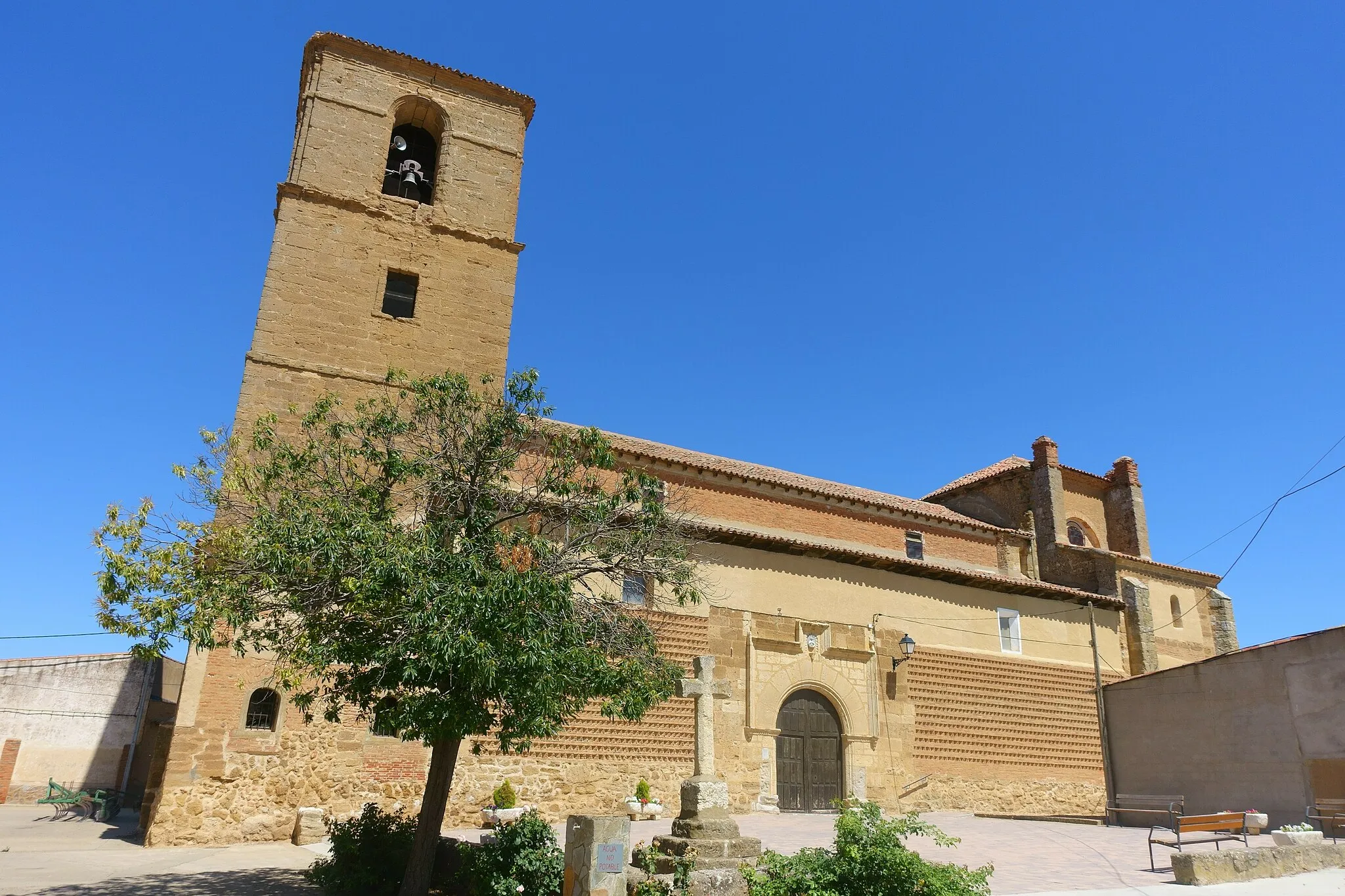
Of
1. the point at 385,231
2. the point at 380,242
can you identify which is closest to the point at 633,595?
the point at 380,242

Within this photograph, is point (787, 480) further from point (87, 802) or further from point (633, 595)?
point (87, 802)

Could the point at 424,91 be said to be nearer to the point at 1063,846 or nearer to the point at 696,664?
the point at 696,664

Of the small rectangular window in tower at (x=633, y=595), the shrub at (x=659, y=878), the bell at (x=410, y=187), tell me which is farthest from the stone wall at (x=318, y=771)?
the bell at (x=410, y=187)

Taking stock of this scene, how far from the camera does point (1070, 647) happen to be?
70.2 feet

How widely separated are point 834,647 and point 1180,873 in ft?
30.9

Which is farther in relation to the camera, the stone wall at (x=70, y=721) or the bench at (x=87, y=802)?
the stone wall at (x=70, y=721)

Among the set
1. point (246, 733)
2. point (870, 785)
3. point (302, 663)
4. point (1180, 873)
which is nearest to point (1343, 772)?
point (870, 785)

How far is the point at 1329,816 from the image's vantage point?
14.7 m

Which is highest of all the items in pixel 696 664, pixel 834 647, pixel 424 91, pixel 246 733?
pixel 424 91

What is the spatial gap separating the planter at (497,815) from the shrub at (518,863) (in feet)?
15.6

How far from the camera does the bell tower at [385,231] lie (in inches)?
619

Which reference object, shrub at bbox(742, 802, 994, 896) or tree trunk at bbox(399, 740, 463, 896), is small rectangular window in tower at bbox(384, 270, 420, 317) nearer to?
tree trunk at bbox(399, 740, 463, 896)

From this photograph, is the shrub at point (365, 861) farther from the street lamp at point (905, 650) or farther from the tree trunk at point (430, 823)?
the street lamp at point (905, 650)

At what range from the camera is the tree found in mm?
7977
